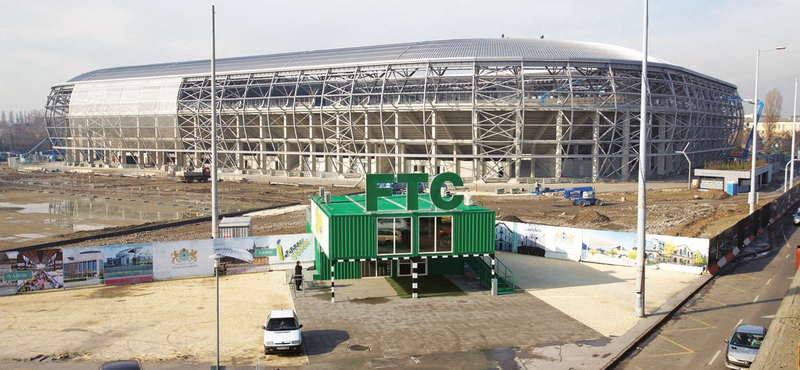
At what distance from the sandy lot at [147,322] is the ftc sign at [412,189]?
5421 millimetres

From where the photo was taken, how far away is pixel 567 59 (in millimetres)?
68562

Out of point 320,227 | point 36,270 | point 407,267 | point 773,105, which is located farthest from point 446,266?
point 773,105

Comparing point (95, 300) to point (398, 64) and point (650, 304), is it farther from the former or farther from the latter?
point (398, 64)

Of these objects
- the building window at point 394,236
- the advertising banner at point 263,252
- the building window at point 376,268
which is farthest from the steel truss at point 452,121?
the building window at point 394,236

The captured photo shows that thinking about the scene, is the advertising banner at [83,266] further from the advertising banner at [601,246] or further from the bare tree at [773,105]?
the bare tree at [773,105]

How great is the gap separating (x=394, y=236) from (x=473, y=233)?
3.27 m

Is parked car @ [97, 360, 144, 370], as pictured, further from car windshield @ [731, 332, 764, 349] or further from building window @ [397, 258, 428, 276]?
car windshield @ [731, 332, 764, 349]

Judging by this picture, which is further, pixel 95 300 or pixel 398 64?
pixel 398 64

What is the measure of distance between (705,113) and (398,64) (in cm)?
4386

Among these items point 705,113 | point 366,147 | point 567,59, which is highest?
point 567,59

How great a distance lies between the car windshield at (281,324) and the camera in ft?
59.8

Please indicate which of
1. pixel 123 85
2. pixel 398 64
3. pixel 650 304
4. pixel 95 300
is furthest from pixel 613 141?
pixel 123 85

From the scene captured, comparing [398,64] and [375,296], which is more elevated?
[398,64]

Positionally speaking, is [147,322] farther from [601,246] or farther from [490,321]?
[601,246]
